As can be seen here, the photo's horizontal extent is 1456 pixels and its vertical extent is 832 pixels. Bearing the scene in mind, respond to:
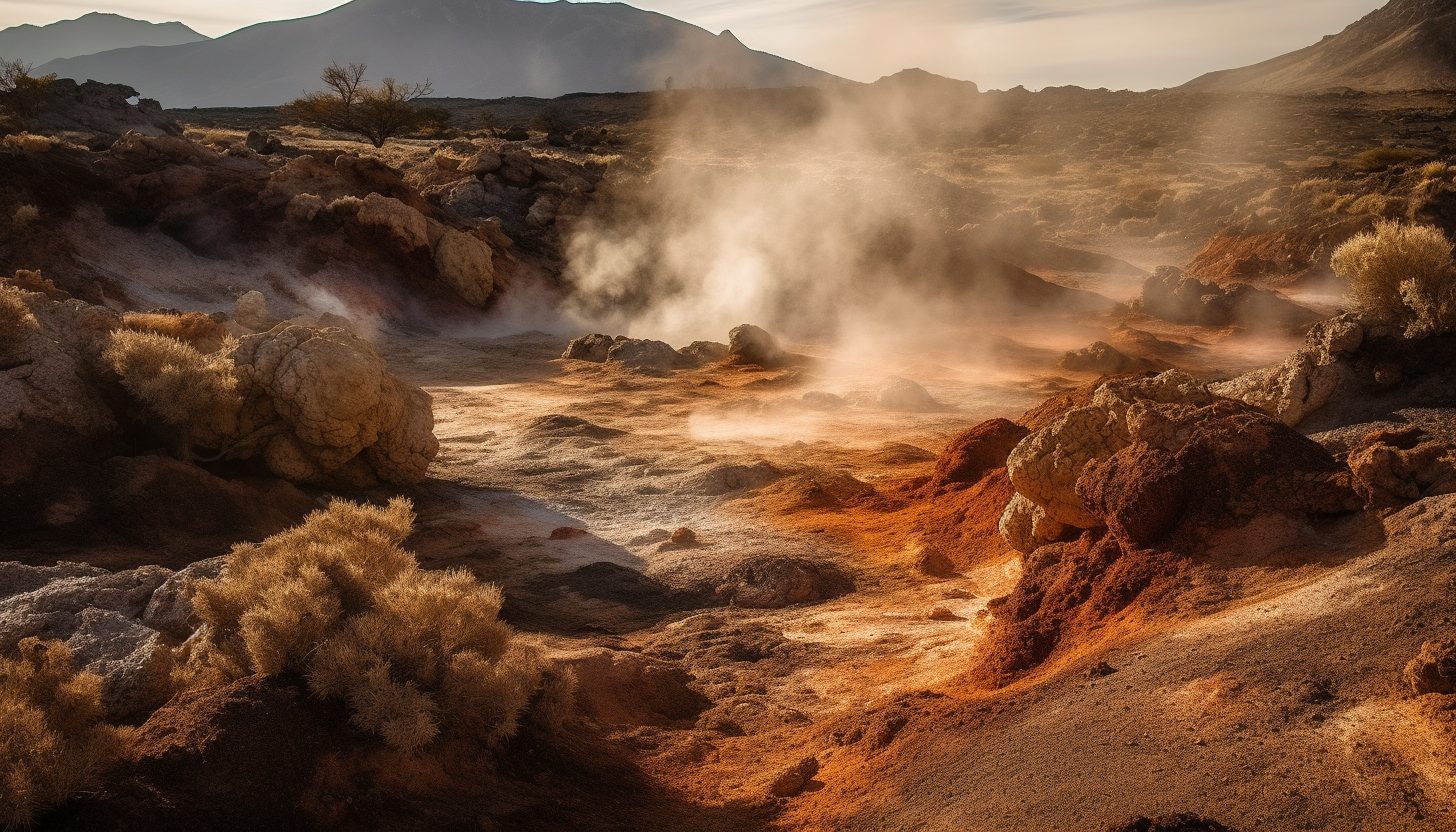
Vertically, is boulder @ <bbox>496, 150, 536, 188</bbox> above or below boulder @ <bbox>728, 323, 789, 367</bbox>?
above

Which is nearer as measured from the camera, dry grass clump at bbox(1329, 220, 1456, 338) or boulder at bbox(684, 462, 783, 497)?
dry grass clump at bbox(1329, 220, 1456, 338)

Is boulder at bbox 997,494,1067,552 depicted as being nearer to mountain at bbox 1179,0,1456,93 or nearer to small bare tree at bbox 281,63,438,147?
small bare tree at bbox 281,63,438,147

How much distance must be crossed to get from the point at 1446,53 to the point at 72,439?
89.1 meters

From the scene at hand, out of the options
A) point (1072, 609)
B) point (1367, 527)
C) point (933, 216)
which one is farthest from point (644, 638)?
point (933, 216)

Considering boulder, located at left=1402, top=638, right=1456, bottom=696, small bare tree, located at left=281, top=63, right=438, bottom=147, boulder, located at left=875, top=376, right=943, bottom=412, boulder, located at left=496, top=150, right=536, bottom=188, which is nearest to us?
boulder, located at left=1402, top=638, right=1456, bottom=696

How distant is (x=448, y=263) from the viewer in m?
22.0

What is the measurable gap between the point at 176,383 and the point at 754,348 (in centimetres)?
1058

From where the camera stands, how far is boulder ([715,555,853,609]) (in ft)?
25.1

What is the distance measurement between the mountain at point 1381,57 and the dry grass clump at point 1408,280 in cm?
6582

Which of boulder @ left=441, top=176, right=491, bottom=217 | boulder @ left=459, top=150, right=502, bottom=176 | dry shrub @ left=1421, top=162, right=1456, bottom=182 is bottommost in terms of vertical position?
boulder @ left=441, top=176, right=491, bottom=217

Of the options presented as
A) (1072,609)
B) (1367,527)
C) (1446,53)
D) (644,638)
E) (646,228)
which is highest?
(1446,53)

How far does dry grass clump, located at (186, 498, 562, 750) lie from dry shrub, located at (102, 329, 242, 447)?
4.79 meters

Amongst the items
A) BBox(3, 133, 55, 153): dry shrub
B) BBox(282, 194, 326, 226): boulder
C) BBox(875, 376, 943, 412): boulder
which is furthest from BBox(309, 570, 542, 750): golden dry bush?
BBox(3, 133, 55, 153): dry shrub

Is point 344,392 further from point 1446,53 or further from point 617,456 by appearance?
point 1446,53
